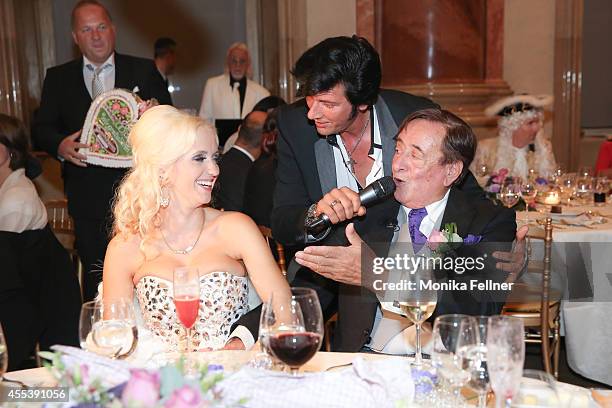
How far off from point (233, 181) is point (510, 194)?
5.45ft

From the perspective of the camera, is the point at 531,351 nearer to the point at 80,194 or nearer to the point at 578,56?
the point at 80,194

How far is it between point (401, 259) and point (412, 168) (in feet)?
1.28

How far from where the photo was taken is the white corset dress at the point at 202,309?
268 cm

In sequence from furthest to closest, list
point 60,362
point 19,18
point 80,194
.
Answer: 1. point 19,18
2. point 80,194
3. point 60,362

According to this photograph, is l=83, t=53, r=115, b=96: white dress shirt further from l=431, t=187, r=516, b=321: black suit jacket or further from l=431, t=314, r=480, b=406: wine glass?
l=431, t=314, r=480, b=406: wine glass

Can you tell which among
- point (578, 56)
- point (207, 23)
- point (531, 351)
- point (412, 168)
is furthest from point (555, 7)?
point (412, 168)

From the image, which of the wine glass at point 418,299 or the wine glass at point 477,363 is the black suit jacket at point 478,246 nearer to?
the wine glass at point 418,299

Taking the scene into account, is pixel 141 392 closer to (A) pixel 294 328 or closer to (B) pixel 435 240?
(A) pixel 294 328

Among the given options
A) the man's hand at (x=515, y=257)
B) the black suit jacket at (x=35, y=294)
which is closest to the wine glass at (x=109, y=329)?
the man's hand at (x=515, y=257)

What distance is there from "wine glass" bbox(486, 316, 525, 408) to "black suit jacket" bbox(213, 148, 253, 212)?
3.55 metres

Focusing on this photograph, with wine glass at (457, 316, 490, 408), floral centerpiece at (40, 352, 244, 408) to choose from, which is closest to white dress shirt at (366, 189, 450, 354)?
wine glass at (457, 316, 490, 408)

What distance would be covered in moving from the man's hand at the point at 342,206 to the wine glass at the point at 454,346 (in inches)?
32.9

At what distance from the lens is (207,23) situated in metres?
10.2

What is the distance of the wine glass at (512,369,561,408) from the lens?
151 centimetres
